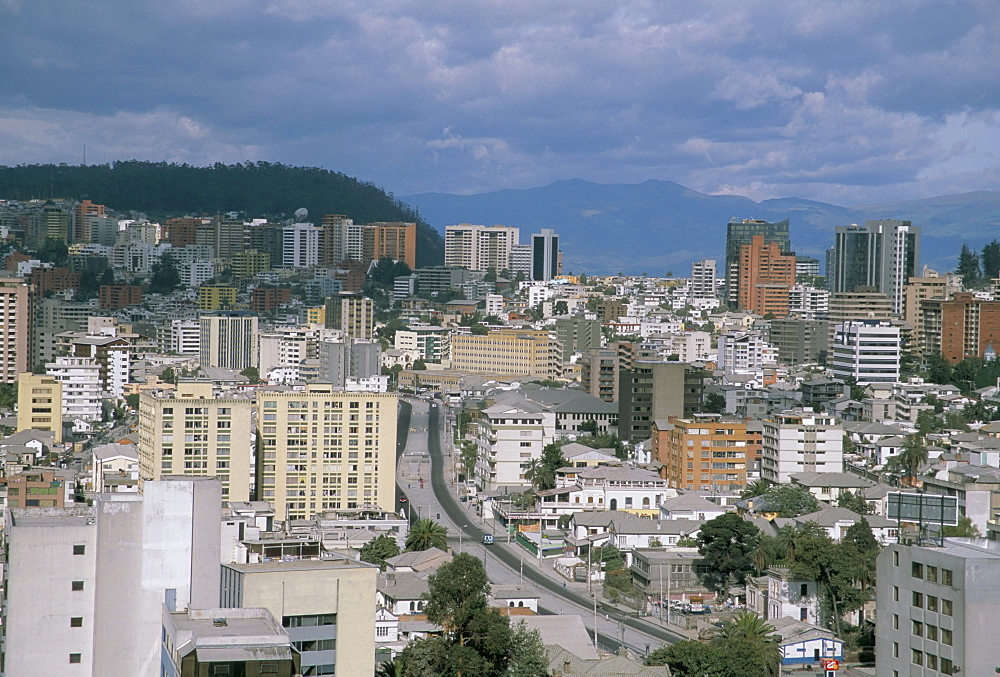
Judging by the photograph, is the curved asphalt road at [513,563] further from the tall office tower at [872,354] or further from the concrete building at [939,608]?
the tall office tower at [872,354]

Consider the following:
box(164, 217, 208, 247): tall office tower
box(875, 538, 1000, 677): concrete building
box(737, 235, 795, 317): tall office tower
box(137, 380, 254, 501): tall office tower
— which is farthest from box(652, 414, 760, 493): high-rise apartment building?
box(164, 217, 208, 247): tall office tower

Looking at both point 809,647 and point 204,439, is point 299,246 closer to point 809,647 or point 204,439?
point 204,439

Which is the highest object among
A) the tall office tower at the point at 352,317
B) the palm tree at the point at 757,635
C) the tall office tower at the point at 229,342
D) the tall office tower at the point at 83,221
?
the tall office tower at the point at 83,221

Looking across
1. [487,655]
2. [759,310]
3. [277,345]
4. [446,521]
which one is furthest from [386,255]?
[487,655]

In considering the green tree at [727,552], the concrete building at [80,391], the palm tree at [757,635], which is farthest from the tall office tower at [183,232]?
the palm tree at [757,635]

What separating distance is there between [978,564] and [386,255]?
77.5 metres

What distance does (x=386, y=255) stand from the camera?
86.2m

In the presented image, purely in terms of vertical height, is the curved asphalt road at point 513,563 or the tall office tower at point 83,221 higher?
the tall office tower at point 83,221

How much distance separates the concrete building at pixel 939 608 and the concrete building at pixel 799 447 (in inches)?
711

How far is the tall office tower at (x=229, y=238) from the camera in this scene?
87688mm

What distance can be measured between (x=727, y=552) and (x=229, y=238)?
6934 cm

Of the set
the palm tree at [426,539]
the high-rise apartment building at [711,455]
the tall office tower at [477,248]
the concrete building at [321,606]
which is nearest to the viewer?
the concrete building at [321,606]

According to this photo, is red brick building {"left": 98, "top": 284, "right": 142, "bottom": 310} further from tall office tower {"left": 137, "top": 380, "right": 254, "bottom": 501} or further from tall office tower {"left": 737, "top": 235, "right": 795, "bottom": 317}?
tall office tower {"left": 137, "top": 380, "right": 254, "bottom": 501}

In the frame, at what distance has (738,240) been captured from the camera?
7844cm
